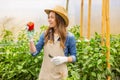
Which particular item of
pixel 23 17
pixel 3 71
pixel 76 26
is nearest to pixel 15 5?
pixel 23 17

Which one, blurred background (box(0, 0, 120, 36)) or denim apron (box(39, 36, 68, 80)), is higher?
blurred background (box(0, 0, 120, 36))

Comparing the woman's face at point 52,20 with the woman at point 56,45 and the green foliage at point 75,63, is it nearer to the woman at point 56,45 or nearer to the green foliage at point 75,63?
the woman at point 56,45

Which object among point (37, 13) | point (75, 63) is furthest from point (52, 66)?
point (37, 13)

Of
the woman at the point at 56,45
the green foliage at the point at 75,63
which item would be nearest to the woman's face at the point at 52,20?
the woman at the point at 56,45

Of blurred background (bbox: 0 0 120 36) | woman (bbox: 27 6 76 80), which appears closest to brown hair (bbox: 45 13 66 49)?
woman (bbox: 27 6 76 80)

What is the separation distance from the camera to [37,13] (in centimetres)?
459

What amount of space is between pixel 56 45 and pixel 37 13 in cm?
199

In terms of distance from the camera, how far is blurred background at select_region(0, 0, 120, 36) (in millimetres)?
4469

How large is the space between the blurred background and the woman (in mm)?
1859

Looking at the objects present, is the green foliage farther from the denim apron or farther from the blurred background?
the blurred background

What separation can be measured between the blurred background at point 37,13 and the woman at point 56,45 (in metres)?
1.86

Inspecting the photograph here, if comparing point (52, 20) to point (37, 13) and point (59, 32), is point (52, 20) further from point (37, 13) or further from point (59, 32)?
point (37, 13)

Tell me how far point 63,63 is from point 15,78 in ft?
3.23

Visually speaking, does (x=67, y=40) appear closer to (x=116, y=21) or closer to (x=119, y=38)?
(x=119, y=38)
